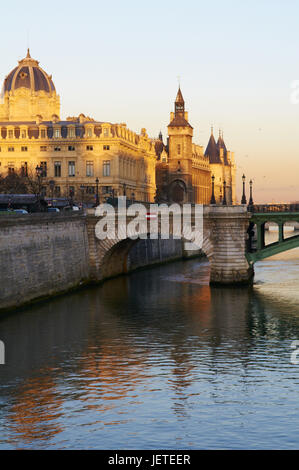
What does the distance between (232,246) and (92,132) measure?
2521 inches

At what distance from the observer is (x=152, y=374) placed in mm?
35000

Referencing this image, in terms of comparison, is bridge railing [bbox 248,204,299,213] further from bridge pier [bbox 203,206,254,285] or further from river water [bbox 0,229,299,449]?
river water [bbox 0,229,299,449]

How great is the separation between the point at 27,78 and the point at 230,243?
341ft

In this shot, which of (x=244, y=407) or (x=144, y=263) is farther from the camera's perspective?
(x=144, y=263)

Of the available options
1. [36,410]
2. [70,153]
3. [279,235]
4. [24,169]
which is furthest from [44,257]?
[70,153]

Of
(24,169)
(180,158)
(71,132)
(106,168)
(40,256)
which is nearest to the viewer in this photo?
(40,256)

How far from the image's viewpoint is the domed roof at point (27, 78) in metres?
156

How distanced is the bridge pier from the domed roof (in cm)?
10046

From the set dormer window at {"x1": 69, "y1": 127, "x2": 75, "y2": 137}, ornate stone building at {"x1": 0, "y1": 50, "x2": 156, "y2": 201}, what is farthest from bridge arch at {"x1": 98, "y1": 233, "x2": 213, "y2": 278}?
dormer window at {"x1": 69, "y1": 127, "x2": 75, "y2": 137}

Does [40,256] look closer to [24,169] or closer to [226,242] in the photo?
[226,242]

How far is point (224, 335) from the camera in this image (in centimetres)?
4369

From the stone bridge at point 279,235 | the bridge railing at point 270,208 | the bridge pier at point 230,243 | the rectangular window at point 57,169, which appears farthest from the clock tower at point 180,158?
the bridge pier at point 230,243

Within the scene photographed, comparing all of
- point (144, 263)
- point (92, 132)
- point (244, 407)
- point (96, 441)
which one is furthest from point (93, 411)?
point (92, 132)

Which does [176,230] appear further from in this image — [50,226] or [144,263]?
[144,263]
